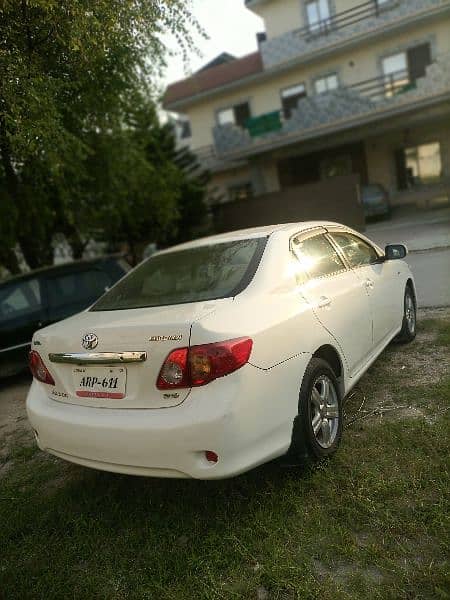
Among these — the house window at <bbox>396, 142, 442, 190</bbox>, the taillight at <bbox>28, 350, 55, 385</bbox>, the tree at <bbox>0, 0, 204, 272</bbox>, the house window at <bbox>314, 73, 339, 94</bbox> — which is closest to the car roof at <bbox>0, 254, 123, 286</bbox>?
the tree at <bbox>0, 0, 204, 272</bbox>

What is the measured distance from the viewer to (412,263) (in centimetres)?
871

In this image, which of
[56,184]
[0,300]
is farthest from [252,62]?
[0,300]

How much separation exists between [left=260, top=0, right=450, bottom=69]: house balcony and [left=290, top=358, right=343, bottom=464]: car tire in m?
17.4

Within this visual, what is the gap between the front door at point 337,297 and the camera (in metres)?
3.11

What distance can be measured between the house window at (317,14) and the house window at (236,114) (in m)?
4.05

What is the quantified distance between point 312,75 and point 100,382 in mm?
19350

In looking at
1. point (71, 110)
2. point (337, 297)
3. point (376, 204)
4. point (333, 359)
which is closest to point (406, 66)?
point (376, 204)

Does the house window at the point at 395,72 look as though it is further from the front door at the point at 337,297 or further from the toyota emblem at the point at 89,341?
the toyota emblem at the point at 89,341

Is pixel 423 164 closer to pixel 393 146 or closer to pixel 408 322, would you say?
pixel 393 146

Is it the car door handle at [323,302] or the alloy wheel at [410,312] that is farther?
the alloy wheel at [410,312]

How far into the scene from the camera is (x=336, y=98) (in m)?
16.5

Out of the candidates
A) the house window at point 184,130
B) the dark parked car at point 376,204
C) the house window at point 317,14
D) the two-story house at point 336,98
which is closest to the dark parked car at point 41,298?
the dark parked car at point 376,204

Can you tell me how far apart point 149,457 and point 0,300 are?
188 inches

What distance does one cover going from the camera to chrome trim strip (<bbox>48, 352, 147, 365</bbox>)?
2.43m
